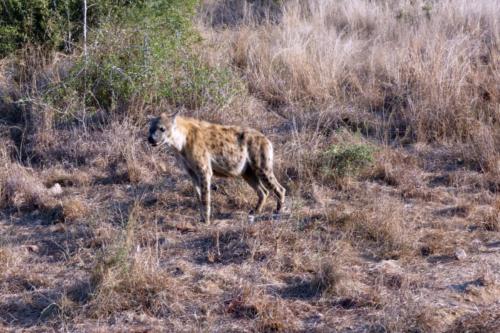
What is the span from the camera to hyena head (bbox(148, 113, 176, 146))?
780 cm

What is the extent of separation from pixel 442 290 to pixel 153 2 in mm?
6333

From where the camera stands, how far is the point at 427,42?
37.0 ft

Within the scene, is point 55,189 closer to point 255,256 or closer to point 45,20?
point 255,256

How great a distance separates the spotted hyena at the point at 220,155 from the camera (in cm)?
805

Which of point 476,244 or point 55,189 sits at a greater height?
point 476,244

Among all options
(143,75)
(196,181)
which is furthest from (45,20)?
(196,181)

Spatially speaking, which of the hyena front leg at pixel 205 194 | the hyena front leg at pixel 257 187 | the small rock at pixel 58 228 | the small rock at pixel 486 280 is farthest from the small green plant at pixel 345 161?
the small rock at pixel 58 228

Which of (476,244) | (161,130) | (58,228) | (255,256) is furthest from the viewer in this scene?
(58,228)

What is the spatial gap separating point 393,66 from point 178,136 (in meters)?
4.21

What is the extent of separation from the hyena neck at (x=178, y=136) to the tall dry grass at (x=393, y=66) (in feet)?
8.73

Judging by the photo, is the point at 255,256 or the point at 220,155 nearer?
the point at 255,256

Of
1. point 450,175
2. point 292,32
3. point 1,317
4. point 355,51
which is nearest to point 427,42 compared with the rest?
point 355,51

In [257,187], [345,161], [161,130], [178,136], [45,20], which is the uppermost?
[45,20]

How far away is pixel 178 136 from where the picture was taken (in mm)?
8016
